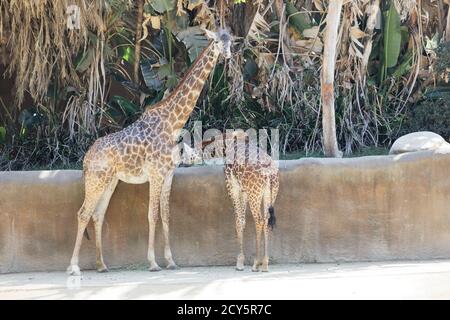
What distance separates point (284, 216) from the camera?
10.6 m

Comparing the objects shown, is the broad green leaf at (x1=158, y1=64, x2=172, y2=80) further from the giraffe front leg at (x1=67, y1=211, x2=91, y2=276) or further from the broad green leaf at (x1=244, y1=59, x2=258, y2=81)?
the giraffe front leg at (x1=67, y1=211, x2=91, y2=276)

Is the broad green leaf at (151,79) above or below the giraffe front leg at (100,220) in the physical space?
above

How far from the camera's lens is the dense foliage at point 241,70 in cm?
1327

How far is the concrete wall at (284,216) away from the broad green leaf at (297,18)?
12.2 feet

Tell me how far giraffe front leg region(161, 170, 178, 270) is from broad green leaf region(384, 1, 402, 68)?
4777 mm

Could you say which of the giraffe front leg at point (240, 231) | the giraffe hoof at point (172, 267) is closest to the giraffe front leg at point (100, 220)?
the giraffe hoof at point (172, 267)

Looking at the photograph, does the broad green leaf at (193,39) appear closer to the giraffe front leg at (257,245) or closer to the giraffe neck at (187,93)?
the giraffe neck at (187,93)

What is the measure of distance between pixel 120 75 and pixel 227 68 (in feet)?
6.34

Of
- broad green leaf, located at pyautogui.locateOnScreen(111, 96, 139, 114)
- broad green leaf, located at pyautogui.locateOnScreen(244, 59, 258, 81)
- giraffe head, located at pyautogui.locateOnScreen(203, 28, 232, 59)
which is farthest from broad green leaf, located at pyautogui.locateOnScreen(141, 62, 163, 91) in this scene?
giraffe head, located at pyautogui.locateOnScreen(203, 28, 232, 59)

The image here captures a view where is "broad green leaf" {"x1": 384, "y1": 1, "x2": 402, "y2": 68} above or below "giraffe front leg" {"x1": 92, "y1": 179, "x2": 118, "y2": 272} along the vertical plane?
above

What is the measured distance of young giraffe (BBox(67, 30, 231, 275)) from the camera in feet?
33.8

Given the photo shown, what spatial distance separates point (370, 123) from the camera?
1348 centimetres
